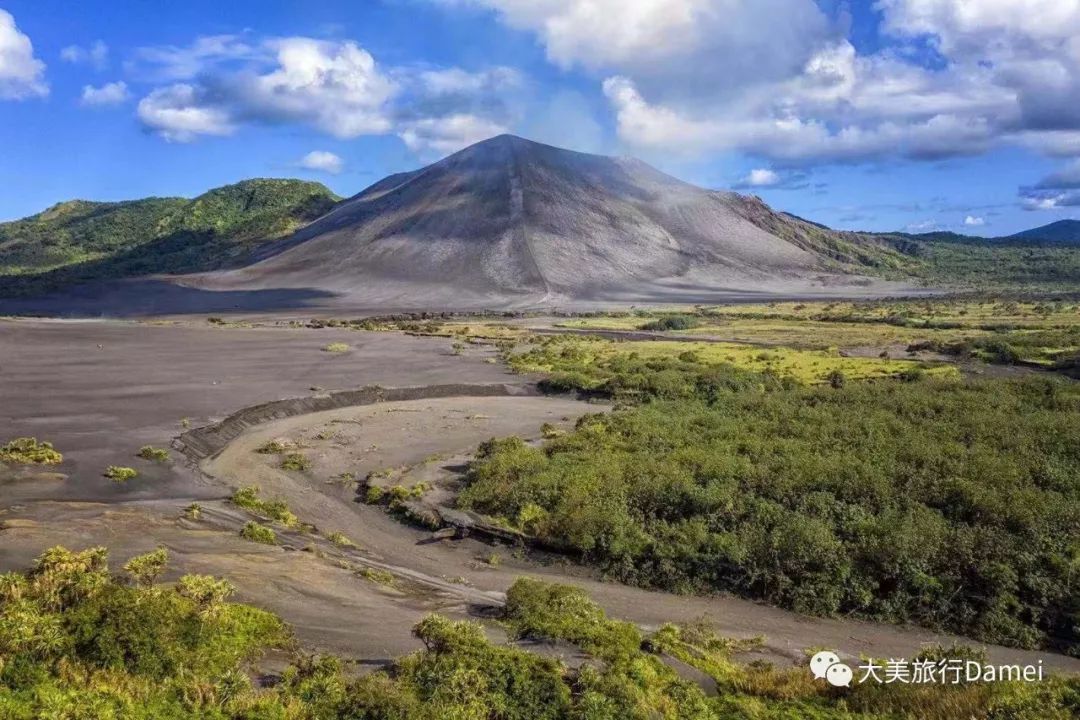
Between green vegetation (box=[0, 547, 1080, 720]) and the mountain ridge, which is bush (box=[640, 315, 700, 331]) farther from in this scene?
green vegetation (box=[0, 547, 1080, 720])

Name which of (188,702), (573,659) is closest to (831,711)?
(573,659)

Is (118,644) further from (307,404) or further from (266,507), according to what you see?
(307,404)

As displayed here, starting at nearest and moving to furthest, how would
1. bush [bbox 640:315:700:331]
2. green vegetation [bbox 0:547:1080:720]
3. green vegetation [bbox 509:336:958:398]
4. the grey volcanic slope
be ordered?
green vegetation [bbox 0:547:1080:720], green vegetation [bbox 509:336:958:398], bush [bbox 640:315:700:331], the grey volcanic slope

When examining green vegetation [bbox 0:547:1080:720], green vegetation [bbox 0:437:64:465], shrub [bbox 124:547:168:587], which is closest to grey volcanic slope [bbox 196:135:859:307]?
green vegetation [bbox 0:437:64:465]

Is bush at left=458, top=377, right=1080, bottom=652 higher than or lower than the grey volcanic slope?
lower

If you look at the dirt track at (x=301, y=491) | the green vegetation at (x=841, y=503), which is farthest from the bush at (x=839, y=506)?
the dirt track at (x=301, y=491)

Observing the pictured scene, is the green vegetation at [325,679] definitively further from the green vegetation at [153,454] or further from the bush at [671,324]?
the bush at [671,324]
